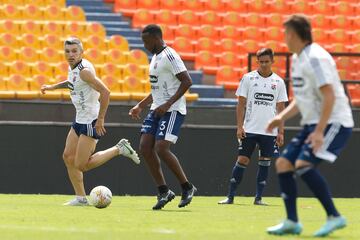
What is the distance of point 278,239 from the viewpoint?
24.2ft

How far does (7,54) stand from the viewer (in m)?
18.4

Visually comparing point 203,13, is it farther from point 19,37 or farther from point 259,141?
point 259,141

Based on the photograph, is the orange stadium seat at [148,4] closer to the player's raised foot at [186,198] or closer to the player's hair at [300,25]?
the player's raised foot at [186,198]

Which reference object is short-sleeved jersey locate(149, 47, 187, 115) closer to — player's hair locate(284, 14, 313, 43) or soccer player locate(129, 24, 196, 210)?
soccer player locate(129, 24, 196, 210)

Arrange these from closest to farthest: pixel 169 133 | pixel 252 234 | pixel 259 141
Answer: pixel 252 234 < pixel 169 133 < pixel 259 141

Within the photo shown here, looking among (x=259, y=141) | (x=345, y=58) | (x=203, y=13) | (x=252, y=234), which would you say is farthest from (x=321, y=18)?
(x=252, y=234)

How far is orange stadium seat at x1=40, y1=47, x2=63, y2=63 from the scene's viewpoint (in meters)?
18.5

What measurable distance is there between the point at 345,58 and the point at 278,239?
9.43 meters

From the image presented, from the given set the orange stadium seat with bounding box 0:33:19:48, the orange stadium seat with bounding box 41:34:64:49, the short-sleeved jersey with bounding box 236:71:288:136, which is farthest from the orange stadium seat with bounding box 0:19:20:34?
the short-sleeved jersey with bounding box 236:71:288:136

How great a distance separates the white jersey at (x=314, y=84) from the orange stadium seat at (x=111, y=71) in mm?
10806

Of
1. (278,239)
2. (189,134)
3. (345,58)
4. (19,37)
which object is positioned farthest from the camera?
(19,37)

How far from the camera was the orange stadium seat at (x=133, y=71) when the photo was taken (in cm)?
1841

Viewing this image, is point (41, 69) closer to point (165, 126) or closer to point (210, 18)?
point (210, 18)

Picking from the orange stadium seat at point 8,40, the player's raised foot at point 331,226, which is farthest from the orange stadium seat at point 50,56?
the player's raised foot at point 331,226
